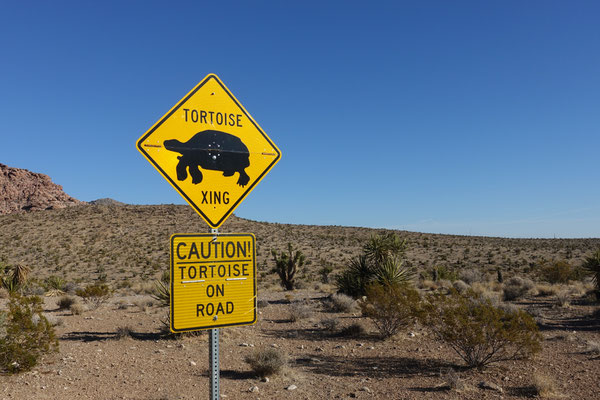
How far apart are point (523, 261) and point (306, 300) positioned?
83.7 feet

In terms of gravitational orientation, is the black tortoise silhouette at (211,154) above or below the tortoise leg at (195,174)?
above

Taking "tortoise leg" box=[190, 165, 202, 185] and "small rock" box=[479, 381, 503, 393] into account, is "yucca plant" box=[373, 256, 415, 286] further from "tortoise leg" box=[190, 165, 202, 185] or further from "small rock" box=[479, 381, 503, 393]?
"tortoise leg" box=[190, 165, 202, 185]

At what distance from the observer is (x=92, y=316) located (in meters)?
16.0

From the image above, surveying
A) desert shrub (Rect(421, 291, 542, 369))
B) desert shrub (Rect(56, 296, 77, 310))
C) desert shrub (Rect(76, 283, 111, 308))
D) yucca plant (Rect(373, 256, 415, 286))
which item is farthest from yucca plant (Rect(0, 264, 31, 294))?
desert shrub (Rect(421, 291, 542, 369))

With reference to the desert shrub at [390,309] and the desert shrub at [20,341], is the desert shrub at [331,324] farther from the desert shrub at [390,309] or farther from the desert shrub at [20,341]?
the desert shrub at [20,341]

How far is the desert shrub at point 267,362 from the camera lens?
29.0ft

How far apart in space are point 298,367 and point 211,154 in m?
7.12

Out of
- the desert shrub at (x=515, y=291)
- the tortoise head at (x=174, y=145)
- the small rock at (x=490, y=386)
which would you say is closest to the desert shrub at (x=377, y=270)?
the desert shrub at (x=515, y=291)

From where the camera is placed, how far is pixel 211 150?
12.8 ft

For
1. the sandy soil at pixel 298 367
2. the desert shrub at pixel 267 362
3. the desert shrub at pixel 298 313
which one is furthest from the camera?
the desert shrub at pixel 298 313

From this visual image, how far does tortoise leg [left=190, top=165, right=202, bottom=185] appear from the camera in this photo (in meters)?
3.80

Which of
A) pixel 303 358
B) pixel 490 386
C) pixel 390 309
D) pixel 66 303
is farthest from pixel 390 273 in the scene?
pixel 66 303

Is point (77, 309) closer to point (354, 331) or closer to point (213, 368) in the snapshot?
point (354, 331)

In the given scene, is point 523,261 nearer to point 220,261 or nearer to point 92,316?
point 92,316
